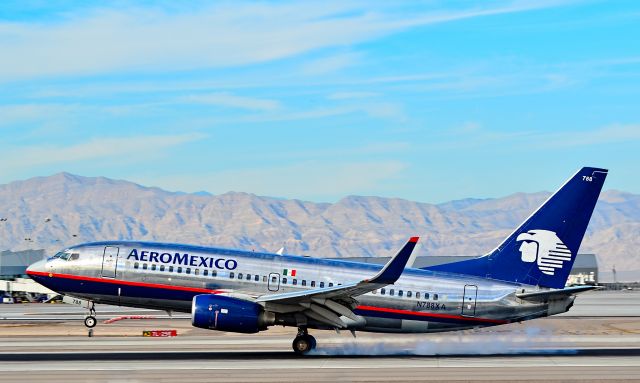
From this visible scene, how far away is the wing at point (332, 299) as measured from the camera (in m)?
37.3

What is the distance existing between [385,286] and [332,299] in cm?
240

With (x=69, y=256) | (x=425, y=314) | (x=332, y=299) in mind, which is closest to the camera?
(x=332, y=299)

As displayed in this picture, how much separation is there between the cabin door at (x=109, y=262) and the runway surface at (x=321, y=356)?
10.9 feet

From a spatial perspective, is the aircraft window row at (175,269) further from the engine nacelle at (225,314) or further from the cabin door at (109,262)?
the engine nacelle at (225,314)

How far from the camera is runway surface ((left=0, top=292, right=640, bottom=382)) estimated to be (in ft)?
111

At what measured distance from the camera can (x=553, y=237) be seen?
41.7 metres

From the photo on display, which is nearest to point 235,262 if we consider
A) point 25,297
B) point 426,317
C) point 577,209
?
point 426,317

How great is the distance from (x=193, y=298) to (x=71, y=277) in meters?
5.73

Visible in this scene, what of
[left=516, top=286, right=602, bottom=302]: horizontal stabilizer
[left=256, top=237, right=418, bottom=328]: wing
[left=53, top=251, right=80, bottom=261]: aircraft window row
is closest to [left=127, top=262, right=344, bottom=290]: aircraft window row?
[left=256, top=237, right=418, bottom=328]: wing

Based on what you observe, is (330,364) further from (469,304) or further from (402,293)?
(469,304)

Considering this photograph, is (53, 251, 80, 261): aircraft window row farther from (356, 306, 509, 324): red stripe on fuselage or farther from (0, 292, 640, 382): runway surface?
(356, 306, 509, 324): red stripe on fuselage

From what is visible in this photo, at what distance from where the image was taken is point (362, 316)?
4119 cm

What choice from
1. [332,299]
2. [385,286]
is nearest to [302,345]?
[332,299]

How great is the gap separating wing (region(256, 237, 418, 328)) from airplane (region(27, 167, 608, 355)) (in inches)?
18.2
